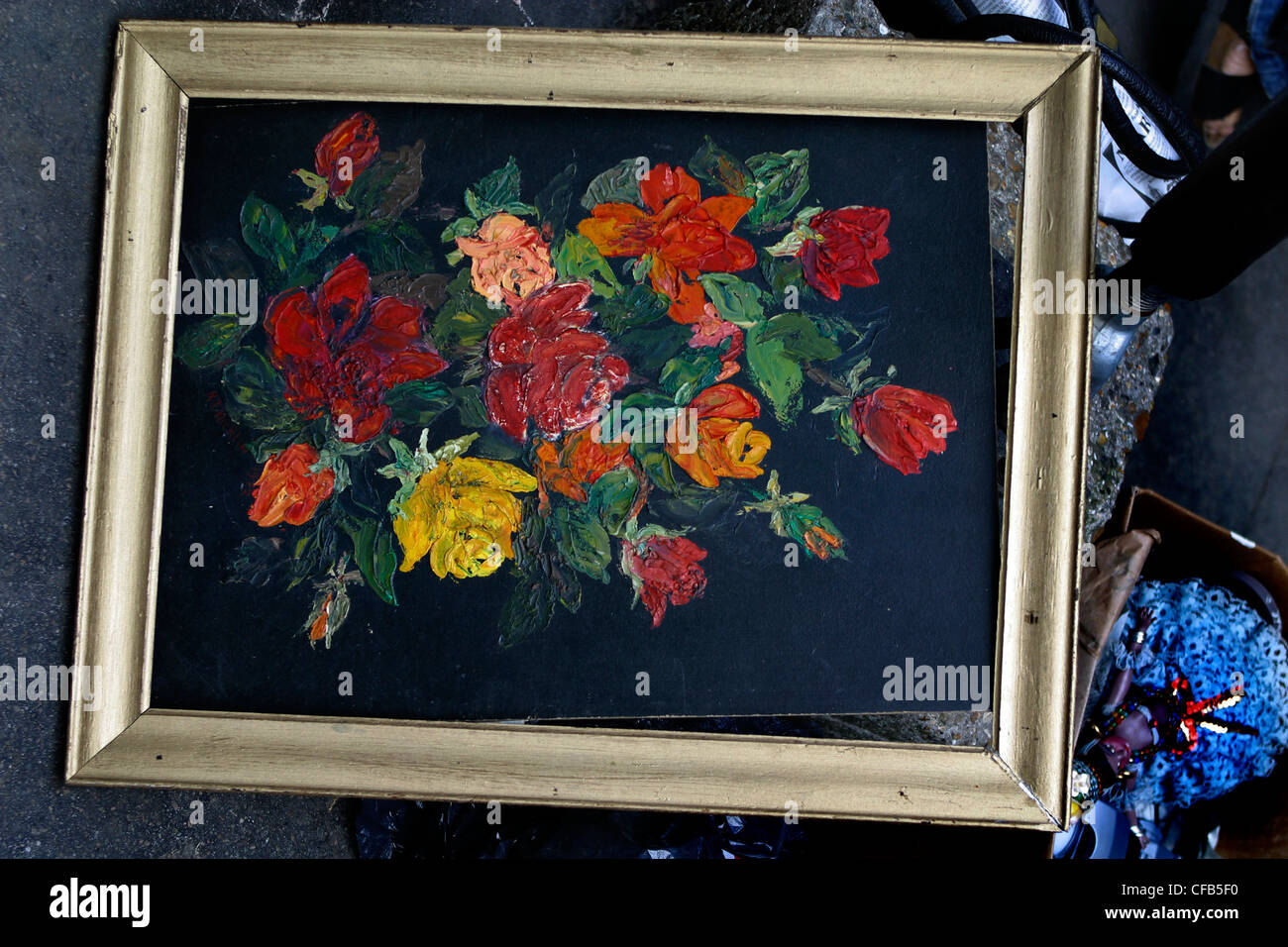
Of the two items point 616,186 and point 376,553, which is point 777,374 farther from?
point 376,553

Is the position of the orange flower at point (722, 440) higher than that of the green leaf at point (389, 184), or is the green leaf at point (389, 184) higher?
the green leaf at point (389, 184)

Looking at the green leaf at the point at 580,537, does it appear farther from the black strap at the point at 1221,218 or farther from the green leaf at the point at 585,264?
the black strap at the point at 1221,218

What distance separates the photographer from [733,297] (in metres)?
1.14

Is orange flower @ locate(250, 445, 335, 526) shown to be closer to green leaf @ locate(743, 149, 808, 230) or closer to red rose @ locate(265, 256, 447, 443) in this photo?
red rose @ locate(265, 256, 447, 443)

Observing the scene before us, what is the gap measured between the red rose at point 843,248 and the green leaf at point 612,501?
37cm

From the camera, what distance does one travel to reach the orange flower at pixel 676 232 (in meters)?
1.15

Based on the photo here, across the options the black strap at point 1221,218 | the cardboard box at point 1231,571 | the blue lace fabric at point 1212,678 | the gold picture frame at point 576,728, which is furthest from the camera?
the cardboard box at point 1231,571

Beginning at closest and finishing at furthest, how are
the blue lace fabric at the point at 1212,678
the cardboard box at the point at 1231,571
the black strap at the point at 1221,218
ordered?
the black strap at the point at 1221,218
the blue lace fabric at the point at 1212,678
the cardboard box at the point at 1231,571

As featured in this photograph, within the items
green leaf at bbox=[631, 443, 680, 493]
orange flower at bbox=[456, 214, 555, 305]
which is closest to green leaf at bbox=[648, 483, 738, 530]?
green leaf at bbox=[631, 443, 680, 493]

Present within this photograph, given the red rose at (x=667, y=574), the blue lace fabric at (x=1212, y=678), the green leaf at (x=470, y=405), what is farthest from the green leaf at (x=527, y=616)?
the blue lace fabric at (x=1212, y=678)

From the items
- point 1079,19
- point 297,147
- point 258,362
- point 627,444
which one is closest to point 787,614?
point 627,444

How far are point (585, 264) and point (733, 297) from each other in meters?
0.21

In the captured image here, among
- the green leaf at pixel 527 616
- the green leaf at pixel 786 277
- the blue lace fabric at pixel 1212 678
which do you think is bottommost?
the blue lace fabric at pixel 1212 678

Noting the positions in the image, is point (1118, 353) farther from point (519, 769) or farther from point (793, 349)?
point (519, 769)
